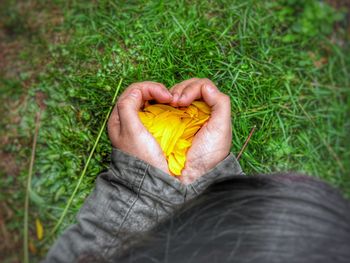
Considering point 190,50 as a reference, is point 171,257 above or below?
below

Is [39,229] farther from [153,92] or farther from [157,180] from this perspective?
[153,92]

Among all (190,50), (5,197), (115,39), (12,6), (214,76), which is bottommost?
(5,197)

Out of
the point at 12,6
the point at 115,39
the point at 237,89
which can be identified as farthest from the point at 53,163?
the point at 237,89

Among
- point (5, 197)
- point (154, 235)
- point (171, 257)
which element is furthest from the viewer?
point (5, 197)

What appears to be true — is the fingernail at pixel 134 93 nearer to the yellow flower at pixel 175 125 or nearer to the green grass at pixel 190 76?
the yellow flower at pixel 175 125

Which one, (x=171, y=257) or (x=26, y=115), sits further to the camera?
(x=26, y=115)

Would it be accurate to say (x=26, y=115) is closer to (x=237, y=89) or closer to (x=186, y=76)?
(x=186, y=76)

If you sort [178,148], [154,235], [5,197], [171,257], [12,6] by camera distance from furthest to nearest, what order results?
[12,6] → [5,197] → [178,148] → [154,235] → [171,257]

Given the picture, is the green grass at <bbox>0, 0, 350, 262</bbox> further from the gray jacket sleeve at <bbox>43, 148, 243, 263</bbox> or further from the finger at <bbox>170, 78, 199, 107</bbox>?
the gray jacket sleeve at <bbox>43, 148, 243, 263</bbox>
